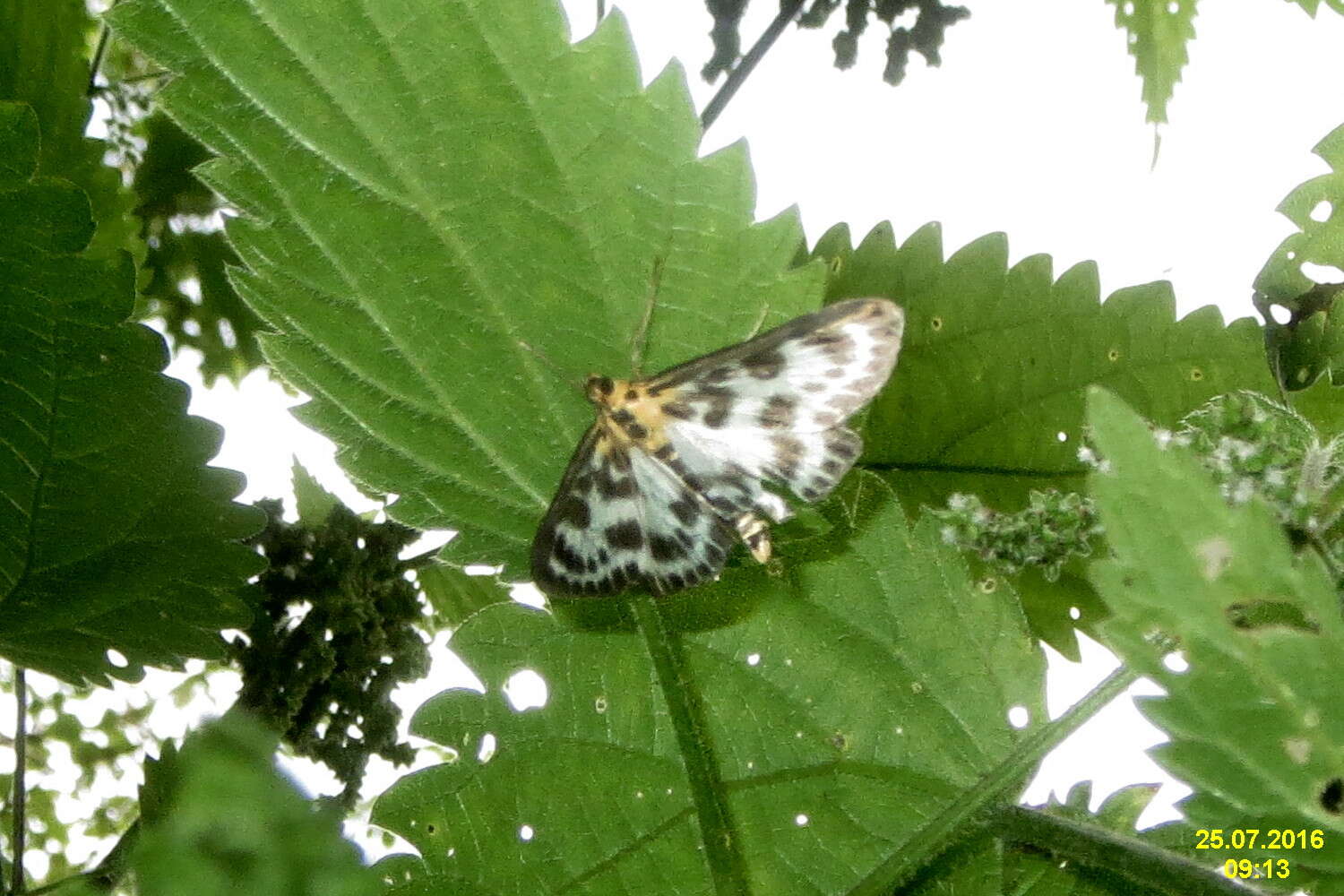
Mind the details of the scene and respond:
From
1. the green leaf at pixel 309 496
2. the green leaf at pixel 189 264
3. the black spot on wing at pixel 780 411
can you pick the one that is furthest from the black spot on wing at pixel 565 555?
the green leaf at pixel 189 264

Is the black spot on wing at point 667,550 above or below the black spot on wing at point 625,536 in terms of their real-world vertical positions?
below

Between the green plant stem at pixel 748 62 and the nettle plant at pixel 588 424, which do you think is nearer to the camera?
the nettle plant at pixel 588 424

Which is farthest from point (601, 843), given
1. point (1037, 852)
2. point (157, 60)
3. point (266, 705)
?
point (157, 60)

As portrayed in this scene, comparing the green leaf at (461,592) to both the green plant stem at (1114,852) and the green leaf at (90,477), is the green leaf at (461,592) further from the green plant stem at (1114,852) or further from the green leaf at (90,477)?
the green plant stem at (1114,852)

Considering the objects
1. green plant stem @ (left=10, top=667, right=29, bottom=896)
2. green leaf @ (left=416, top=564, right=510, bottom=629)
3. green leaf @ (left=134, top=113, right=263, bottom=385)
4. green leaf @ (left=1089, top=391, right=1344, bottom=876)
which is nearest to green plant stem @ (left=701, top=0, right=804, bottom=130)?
green leaf @ (left=416, top=564, right=510, bottom=629)

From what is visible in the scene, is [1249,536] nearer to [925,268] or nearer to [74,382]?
[925,268]

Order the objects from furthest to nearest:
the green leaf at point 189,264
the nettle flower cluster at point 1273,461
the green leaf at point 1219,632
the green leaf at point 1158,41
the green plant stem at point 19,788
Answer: the green leaf at point 189,264 → the green leaf at point 1158,41 → the green plant stem at point 19,788 → the nettle flower cluster at point 1273,461 → the green leaf at point 1219,632

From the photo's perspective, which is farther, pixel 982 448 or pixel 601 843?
pixel 982 448
